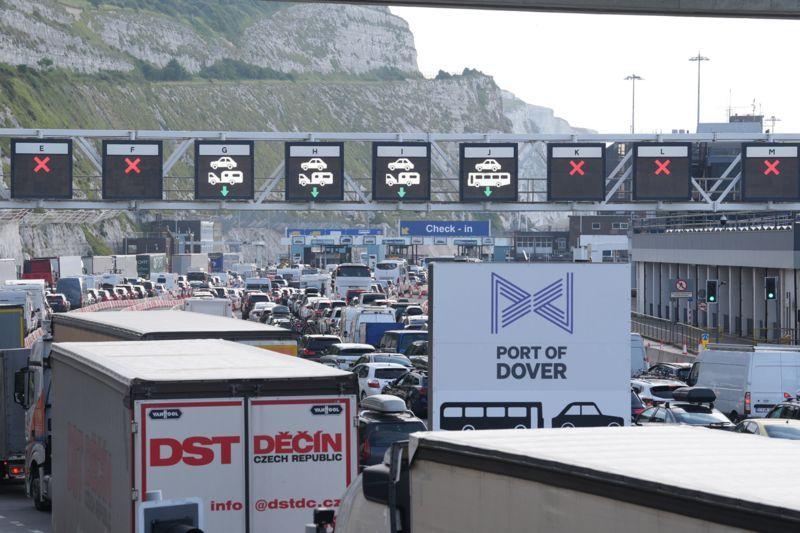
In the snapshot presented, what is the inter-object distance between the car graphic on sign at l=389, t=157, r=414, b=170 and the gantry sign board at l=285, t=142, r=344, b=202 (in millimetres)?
1586

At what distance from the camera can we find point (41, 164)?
140 ft

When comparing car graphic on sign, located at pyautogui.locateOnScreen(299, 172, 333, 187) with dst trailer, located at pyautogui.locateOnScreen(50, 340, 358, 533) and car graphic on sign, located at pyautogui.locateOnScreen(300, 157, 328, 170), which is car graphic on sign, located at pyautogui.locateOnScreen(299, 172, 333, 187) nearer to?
car graphic on sign, located at pyautogui.locateOnScreen(300, 157, 328, 170)

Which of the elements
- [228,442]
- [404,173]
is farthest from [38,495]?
[404,173]

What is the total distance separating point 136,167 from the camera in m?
43.0

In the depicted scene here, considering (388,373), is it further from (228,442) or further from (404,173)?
(228,442)

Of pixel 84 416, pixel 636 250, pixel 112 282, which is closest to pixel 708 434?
pixel 84 416

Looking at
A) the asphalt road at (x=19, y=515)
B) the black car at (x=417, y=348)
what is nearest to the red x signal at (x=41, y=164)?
the black car at (x=417, y=348)

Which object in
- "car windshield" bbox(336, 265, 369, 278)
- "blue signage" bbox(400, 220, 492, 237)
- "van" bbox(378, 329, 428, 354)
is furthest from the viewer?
"blue signage" bbox(400, 220, 492, 237)

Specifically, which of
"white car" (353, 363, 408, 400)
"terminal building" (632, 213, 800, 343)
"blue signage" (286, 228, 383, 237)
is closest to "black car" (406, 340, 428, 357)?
"white car" (353, 363, 408, 400)

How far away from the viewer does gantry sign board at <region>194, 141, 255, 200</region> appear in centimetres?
4294

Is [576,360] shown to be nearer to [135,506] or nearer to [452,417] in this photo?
[452,417]

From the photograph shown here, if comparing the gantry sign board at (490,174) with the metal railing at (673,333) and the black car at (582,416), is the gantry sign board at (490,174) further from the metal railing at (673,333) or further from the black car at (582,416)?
the black car at (582,416)

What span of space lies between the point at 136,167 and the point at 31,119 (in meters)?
129

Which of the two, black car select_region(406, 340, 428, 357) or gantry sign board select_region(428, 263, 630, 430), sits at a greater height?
gantry sign board select_region(428, 263, 630, 430)
